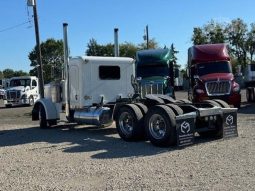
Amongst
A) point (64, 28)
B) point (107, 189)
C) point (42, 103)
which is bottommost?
point (107, 189)

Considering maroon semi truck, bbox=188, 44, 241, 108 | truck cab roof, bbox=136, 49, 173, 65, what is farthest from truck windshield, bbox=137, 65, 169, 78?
maroon semi truck, bbox=188, 44, 241, 108

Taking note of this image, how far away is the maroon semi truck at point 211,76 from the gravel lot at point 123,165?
825 centimetres

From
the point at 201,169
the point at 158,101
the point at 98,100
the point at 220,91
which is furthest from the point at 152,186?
the point at 220,91

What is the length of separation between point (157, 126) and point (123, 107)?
170 centimetres

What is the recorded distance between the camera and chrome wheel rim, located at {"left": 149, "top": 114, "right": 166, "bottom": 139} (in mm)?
11883

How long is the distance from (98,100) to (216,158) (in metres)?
7.17

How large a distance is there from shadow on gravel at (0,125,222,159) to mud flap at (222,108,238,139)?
1.70ft

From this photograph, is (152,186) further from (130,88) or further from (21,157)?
(130,88)

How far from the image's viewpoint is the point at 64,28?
17.1m

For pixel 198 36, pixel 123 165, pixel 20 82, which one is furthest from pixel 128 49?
pixel 123 165

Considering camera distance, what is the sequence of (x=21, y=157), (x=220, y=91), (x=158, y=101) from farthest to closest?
(x=220, y=91) < (x=158, y=101) < (x=21, y=157)

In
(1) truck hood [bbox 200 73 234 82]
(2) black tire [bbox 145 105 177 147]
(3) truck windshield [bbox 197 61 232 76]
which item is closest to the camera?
(2) black tire [bbox 145 105 177 147]

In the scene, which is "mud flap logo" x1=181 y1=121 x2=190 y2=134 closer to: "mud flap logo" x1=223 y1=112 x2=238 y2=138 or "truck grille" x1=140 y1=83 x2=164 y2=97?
"mud flap logo" x1=223 y1=112 x2=238 y2=138

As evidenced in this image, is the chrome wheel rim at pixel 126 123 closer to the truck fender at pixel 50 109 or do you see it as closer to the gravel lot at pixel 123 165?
the gravel lot at pixel 123 165
